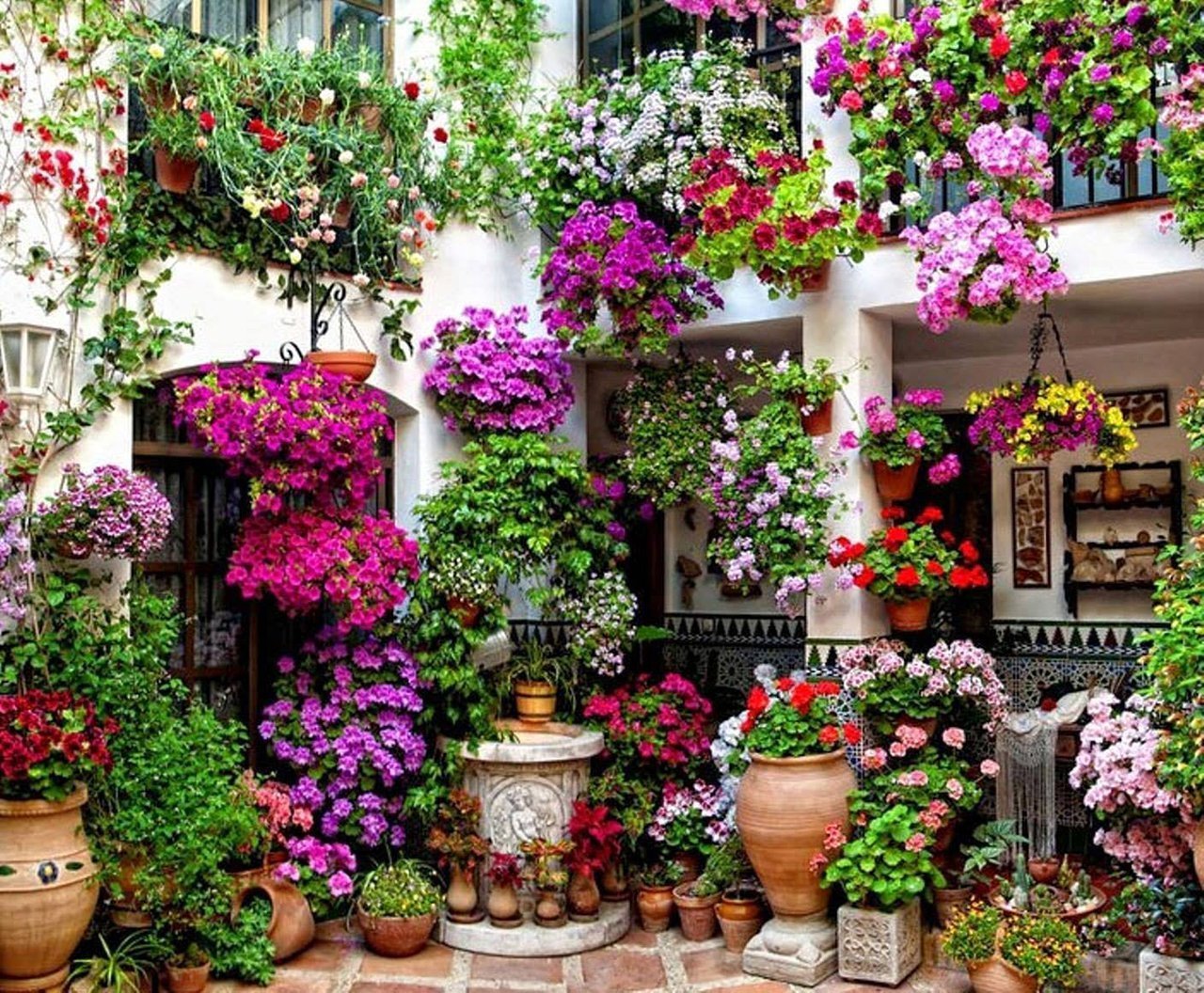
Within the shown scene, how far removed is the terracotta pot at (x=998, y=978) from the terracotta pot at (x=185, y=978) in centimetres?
315

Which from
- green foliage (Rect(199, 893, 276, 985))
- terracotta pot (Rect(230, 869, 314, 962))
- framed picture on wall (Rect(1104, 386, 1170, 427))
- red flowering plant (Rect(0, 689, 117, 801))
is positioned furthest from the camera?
framed picture on wall (Rect(1104, 386, 1170, 427))

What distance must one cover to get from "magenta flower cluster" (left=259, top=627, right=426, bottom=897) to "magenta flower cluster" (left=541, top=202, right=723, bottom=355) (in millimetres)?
1956

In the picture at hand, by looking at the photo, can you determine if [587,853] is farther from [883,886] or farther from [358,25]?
[358,25]

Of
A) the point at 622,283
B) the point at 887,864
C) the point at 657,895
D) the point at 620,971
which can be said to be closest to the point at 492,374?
the point at 622,283

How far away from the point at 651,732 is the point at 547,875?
3.02 ft

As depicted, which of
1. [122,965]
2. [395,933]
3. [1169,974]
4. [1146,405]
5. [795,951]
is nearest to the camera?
[1169,974]

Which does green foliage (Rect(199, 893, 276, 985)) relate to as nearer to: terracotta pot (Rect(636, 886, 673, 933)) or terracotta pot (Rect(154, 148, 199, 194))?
terracotta pot (Rect(636, 886, 673, 933))

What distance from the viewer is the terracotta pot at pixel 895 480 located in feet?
21.5

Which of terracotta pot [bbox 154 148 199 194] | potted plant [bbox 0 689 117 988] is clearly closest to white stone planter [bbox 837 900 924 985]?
potted plant [bbox 0 689 117 988]

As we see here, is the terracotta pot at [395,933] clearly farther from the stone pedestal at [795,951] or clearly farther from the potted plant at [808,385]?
the potted plant at [808,385]

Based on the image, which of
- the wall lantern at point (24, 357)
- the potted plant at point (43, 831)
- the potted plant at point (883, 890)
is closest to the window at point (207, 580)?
the wall lantern at point (24, 357)

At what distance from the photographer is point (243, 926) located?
18.9ft

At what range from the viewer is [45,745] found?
5.00m

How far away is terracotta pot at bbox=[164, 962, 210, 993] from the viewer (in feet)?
17.9
